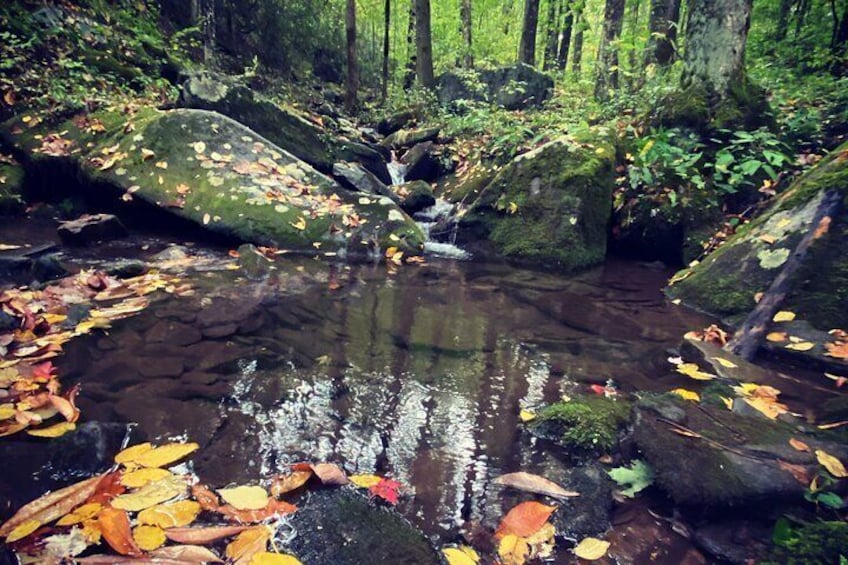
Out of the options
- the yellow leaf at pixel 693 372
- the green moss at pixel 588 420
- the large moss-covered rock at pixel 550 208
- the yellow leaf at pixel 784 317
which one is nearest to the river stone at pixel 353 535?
the green moss at pixel 588 420

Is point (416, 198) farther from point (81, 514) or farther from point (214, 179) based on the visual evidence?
point (81, 514)

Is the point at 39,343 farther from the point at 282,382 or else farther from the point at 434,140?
the point at 434,140

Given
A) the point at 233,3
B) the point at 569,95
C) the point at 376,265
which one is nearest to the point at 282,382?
the point at 376,265

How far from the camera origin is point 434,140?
1131 cm

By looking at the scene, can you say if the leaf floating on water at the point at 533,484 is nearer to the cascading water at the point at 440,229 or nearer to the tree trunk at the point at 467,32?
the cascading water at the point at 440,229

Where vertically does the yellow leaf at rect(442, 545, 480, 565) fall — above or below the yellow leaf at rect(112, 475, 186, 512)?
below

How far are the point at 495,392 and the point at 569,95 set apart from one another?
37.8ft

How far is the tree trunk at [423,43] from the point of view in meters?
12.7

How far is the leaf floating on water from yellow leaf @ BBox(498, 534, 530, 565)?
0.27m

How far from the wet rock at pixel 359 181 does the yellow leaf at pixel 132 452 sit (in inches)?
261

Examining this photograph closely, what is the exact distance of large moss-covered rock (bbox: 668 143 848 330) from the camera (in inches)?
141

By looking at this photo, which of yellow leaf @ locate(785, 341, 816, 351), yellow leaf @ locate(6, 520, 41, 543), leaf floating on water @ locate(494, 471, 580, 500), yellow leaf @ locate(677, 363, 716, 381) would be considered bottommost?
leaf floating on water @ locate(494, 471, 580, 500)

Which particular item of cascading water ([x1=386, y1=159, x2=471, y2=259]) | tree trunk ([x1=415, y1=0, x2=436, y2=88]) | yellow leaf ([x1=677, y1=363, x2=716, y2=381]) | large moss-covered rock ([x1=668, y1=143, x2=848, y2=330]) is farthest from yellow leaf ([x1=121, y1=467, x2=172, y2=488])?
tree trunk ([x1=415, y1=0, x2=436, y2=88])

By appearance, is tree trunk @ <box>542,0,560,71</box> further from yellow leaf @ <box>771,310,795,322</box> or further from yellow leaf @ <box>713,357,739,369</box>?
yellow leaf @ <box>713,357,739,369</box>
